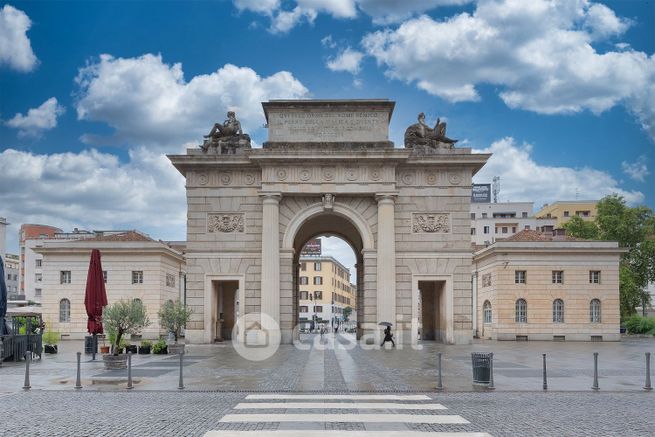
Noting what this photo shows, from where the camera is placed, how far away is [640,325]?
199 ft

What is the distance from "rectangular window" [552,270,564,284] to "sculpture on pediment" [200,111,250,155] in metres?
25.3

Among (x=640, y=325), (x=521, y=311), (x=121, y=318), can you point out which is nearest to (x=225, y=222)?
(x=121, y=318)

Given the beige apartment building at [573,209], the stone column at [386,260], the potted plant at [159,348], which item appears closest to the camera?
the potted plant at [159,348]

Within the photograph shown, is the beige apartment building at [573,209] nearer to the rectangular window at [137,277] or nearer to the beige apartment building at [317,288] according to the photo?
the beige apartment building at [317,288]

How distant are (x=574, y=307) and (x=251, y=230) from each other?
2576 cm

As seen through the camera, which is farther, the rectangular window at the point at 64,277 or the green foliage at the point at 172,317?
the rectangular window at the point at 64,277

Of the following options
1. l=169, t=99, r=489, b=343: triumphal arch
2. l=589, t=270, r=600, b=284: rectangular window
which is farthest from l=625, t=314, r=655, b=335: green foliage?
l=169, t=99, r=489, b=343: triumphal arch

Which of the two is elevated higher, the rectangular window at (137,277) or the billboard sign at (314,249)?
the billboard sign at (314,249)

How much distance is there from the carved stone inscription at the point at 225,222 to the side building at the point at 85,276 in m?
13.2

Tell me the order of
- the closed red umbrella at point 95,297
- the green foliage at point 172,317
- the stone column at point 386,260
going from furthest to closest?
the stone column at point 386,260
the green foliage at point 172,317
the closed red umbrella at point 95,297

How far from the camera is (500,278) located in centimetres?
4950

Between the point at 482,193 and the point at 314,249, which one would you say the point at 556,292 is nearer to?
the point at 482,193

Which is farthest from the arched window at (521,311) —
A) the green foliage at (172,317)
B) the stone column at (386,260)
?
the green foliage at (172,317)

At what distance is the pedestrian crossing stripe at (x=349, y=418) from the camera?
13.3 m
